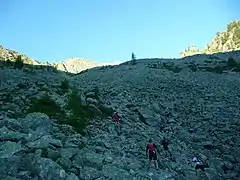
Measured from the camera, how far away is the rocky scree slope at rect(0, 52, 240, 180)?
26031 mm

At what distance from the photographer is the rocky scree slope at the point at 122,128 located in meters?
26.0

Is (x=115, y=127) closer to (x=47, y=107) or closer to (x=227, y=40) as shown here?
(x=47, y=107)

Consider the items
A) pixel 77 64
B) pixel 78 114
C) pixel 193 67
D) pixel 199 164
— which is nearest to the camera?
pixel 199 164

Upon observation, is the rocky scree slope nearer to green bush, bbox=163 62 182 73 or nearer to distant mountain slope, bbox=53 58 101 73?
green bush, bbox=163 62 182 73

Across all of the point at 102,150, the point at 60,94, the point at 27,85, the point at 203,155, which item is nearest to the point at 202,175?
the point at 203,155

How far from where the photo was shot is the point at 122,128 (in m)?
35.8

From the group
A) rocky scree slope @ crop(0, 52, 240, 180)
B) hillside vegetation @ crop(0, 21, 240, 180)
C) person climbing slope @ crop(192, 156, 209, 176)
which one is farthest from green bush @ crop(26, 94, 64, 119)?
person climbing slope @ crop(192, 156, 209, 176)

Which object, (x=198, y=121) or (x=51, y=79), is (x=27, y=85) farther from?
(x=198, y=121)

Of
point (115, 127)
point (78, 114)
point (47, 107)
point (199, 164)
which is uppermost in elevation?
point (47, 107)

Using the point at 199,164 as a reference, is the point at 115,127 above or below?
above

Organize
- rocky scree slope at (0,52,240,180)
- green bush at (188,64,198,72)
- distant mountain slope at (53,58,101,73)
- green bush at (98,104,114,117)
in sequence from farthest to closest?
distant mountain slope at (53,58,101,73)
green bush at (188,64,198,72)
green bush at (98,104,114,117)
rocky scree slope at (0,52,240,180)

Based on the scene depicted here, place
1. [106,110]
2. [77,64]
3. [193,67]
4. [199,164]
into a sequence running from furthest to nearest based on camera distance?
[77,64] → [193,67] → [106,110] → [199,164]

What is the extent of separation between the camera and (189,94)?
5238 cm

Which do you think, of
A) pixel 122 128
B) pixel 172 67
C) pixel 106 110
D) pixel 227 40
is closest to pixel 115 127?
pixel 122 128
